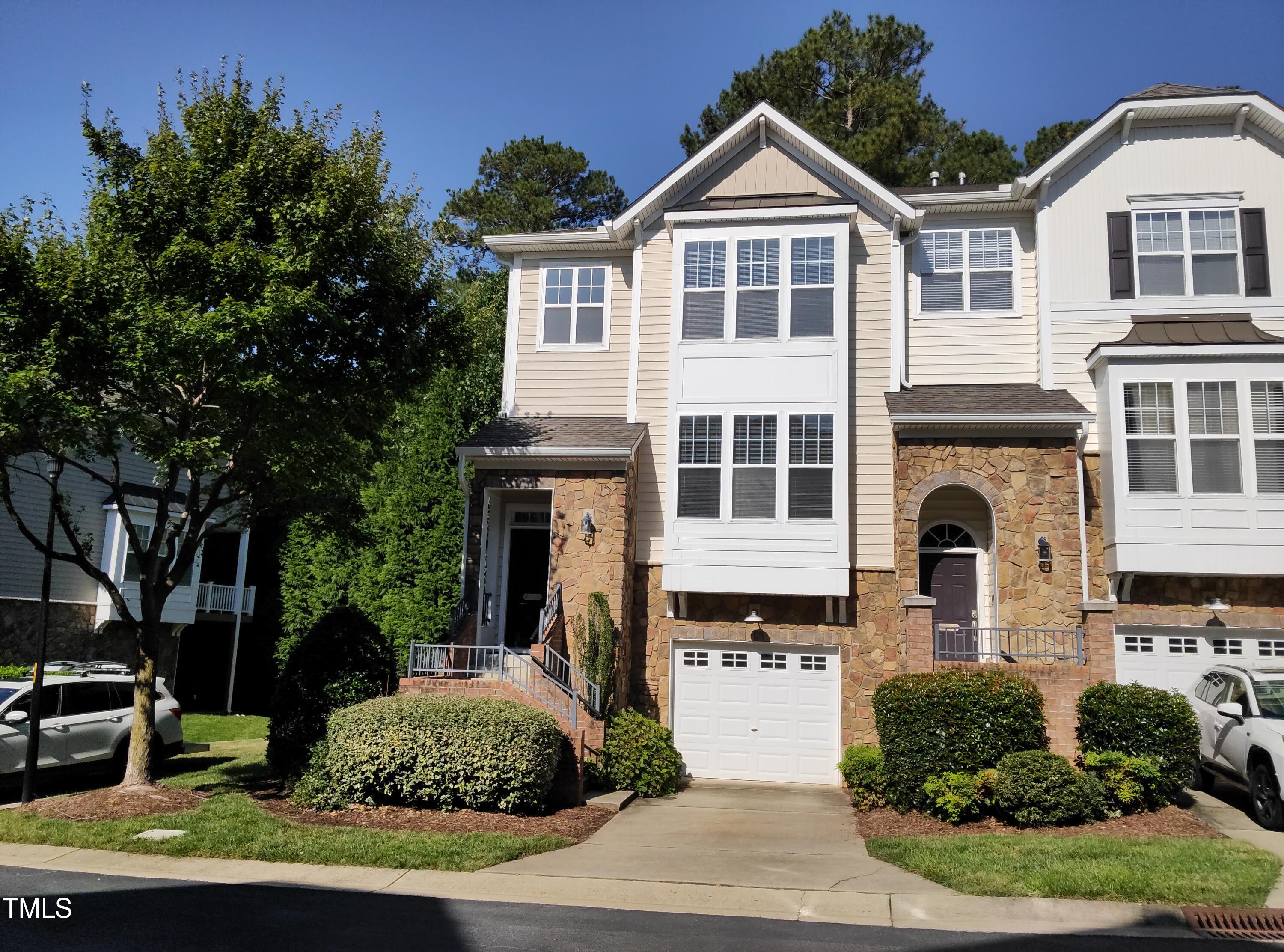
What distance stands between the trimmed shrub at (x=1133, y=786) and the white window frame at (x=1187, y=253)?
843cm

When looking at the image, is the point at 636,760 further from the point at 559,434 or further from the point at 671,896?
the point at 559,434

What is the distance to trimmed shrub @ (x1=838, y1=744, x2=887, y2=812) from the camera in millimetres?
13258

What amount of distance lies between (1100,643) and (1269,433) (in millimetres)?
4429

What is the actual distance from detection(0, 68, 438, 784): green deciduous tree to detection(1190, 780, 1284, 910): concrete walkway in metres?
11.8

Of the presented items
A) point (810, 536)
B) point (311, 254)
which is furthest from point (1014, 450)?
point (311, 254)

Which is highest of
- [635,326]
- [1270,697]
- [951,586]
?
[635,326]

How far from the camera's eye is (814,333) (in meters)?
16.6

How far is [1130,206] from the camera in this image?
54.7 ft

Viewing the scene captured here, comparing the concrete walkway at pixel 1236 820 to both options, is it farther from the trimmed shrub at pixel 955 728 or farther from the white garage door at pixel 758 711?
the white garage door at pixel 758 711

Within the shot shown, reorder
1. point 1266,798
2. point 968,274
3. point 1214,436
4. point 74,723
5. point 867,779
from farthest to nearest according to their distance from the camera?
point 968,274, point 1214,436, point 74,723, point 867,779, point 1266,798

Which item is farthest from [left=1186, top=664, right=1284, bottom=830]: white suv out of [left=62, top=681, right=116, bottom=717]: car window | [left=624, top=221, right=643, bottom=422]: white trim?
[left=62, top=681, right=116, bottom=717]: car window

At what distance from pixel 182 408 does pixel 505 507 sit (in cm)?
625

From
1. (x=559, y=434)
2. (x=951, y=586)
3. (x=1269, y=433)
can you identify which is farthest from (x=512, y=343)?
(x=1269, y=433)

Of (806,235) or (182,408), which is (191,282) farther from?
(806,235)
